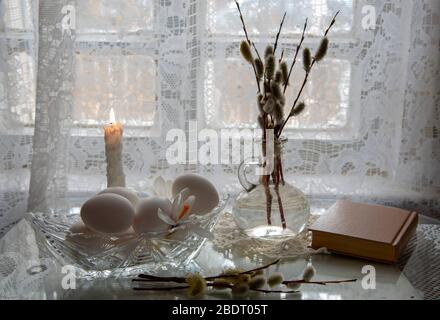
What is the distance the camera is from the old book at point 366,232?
941 millimetres

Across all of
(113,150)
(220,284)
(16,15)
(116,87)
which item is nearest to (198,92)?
(116,87)

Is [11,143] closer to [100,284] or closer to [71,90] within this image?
[71,90]

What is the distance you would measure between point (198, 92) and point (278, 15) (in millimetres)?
240

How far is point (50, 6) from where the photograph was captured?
1.16m

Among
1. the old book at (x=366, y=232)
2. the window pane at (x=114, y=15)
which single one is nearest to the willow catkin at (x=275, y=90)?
the old book at (x=366, y=232)

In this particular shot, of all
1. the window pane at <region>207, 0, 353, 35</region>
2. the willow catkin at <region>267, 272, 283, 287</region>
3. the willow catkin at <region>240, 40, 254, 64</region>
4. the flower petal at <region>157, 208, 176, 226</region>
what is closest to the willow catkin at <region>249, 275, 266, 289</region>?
the willow catkin at <region>267, 272, 283, 287</region>

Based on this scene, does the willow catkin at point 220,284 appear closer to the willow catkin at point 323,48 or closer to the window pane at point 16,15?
A: the willow catkin at point 323,48

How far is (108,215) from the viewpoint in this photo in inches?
33.5

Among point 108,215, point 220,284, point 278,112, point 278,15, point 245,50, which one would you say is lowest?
point 220,284

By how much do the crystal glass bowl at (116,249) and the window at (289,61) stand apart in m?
0.43

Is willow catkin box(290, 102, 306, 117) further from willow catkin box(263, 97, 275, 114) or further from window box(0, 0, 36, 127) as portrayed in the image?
window box(0, 0, 36, 127)

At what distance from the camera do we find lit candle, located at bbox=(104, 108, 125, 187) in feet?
3.36

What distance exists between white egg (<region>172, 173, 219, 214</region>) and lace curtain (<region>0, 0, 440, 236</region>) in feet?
1.00

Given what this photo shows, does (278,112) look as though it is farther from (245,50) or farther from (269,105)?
(245,50)
